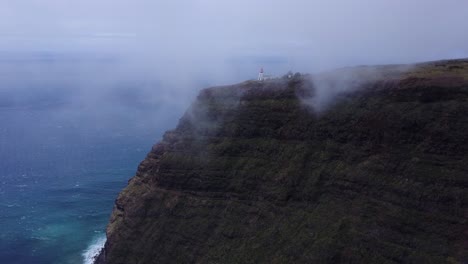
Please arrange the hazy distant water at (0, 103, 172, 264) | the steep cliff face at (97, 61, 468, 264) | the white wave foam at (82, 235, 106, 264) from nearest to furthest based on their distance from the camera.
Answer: the steep cliff face at (97, 61, 468, 264) → the white wave foam at (82, 235, 106, 264) → the hazy distant water at (0, 103, 172, 264)

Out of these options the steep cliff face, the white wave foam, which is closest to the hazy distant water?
the white wave foam

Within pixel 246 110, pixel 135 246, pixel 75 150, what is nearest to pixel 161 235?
pixel 135 246

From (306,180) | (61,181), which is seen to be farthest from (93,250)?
(61,181)

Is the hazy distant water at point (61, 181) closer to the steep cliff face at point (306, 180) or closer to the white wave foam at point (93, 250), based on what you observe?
the white wave foam at point (93, 250)

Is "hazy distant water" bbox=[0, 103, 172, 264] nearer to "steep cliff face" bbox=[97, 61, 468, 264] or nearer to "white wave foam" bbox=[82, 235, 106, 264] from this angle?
"white wave foam" bbox=[82, 235, 106, 264]

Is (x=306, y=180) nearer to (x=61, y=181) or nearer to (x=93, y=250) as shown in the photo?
(x=93, y=250)

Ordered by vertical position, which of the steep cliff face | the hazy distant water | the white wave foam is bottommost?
the white wave foam

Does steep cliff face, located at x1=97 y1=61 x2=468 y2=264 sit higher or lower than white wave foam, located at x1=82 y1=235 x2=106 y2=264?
higher
